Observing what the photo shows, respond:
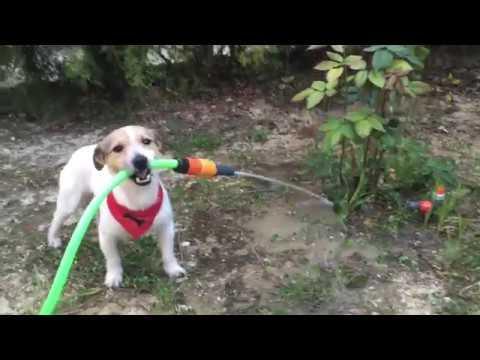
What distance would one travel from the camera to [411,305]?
3475 mm

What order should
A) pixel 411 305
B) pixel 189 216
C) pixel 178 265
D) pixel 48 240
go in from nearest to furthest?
pixel 411 305, pixel 178 265, pixel 48 240, pixel 189 216

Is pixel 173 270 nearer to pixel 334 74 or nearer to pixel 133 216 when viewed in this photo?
pixel 133 216

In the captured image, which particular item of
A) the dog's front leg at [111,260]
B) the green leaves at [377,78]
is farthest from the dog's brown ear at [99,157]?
the green leaves at [377,78]

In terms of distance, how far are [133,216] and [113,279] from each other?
1.55ft

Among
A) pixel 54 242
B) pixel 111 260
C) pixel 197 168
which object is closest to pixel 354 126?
pixel 197 168

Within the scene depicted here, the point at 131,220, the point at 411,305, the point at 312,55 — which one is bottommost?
the point at 411,305

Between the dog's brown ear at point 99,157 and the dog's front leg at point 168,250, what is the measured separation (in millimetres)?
526

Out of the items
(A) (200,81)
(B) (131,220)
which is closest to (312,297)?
(B) (131,220)

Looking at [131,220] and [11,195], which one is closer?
[131,220]

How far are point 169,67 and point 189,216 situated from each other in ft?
8.07

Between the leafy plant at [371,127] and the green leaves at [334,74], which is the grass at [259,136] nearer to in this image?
the leafy plant at [371,127]

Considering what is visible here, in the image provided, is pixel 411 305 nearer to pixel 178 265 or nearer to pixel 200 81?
pixel 178 265

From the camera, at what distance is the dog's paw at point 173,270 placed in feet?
12.2

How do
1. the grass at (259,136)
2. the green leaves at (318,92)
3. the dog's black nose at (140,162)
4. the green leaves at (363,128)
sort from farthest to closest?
the grass at (259,136)
the green leaves at (318,92)
the green leaves at (363,128)
the dog's black nose at (140,162)
